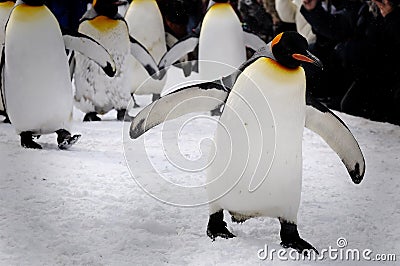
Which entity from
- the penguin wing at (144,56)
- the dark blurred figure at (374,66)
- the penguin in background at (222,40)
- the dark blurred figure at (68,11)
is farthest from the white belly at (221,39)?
the dark blurred figure at (68,11)

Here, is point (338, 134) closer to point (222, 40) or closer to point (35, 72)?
point (35, 72)

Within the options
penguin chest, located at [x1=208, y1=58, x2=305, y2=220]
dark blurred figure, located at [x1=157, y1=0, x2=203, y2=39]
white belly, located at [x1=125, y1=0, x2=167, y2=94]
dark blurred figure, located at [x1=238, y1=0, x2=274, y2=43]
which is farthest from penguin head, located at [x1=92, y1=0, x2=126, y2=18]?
dark blurred figure, located at [x1=238, y1=0, x2=274, y2=43]

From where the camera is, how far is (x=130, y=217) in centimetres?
181

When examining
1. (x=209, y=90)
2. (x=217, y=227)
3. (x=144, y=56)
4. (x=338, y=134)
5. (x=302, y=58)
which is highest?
(x=302, y=58)

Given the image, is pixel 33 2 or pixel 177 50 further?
pixel 177 50

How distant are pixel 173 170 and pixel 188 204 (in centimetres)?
31

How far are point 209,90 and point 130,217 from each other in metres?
0.41

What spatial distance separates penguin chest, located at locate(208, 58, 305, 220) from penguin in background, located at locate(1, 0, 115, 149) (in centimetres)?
99

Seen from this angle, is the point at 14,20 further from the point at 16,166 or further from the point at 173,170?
the point at 173,170

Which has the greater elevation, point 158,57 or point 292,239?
point 292,239

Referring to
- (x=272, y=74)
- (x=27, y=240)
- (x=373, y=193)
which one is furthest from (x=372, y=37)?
(x=27, y=240)

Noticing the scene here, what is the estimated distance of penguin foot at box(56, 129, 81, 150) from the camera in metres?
2.55

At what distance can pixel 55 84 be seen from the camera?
2490 millimetres

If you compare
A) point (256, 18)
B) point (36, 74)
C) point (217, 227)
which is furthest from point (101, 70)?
point (256, 18)
